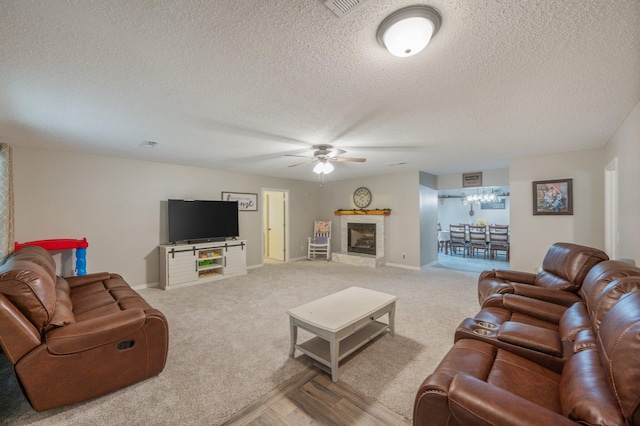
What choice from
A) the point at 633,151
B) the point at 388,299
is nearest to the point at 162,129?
the point at 388,299

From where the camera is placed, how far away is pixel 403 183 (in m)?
6.21

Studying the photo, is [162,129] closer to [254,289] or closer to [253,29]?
[253,29]

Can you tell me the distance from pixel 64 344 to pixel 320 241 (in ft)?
19.7

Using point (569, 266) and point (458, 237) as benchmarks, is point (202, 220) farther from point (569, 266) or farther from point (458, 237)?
point (458, 237)

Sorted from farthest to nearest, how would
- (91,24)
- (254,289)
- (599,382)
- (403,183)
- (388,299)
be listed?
(403,183) < (254,289) < (388,299) < (91,24) < (599,382)

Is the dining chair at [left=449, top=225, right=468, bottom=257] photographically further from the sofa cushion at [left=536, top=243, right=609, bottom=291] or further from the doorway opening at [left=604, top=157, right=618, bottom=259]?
the sofa cushion at [left=536, top=243, right=609, bottom=291]

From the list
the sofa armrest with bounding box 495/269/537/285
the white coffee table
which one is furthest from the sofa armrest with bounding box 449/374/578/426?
the sofa armrest with bounding box 495/269/537/285

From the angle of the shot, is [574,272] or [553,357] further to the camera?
[574,272]

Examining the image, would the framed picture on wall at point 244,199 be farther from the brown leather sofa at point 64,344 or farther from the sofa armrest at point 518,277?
the sofa armrest at point 518,277

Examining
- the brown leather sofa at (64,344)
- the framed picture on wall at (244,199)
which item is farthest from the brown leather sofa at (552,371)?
the framed picture on wall at (244,199)

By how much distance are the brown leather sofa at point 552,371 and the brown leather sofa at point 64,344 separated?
199cm

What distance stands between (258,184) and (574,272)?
573 centimetres

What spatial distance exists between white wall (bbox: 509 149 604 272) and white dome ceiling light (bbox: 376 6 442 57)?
4.40 m

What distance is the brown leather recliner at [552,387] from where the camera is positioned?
879mm
